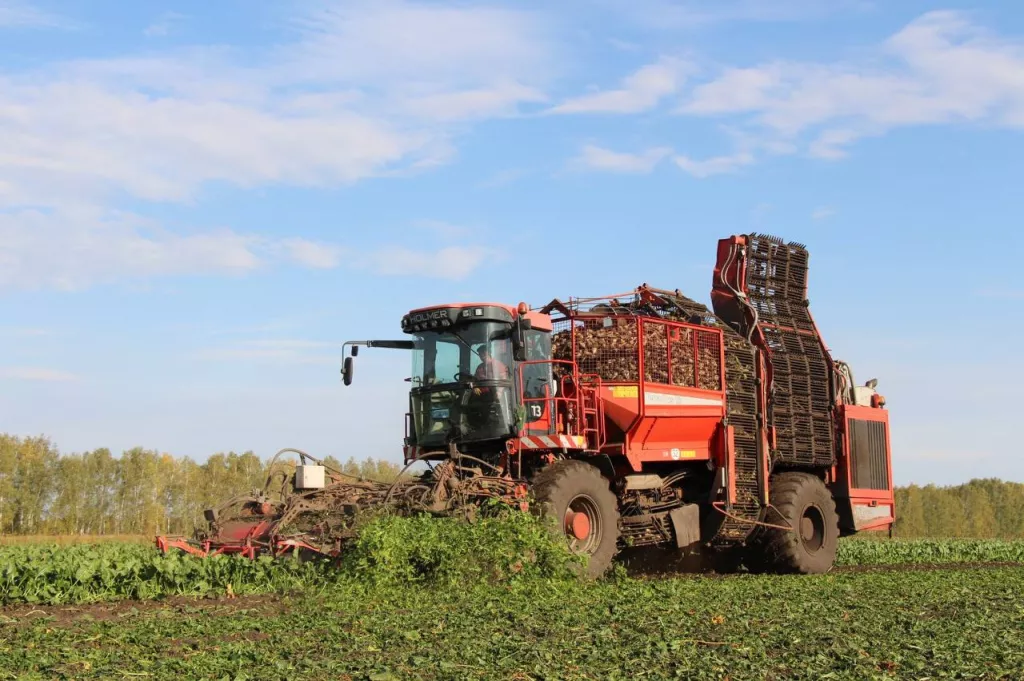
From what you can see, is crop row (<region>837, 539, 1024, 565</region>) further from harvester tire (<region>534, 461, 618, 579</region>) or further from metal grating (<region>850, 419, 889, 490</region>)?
harvester tire (<region>534, 461, 618, 579</region>)

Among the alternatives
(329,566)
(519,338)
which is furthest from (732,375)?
(329,566)

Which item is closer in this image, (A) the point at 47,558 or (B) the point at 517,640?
(B) the point at 517,640

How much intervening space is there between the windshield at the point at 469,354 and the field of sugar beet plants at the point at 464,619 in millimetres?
2435

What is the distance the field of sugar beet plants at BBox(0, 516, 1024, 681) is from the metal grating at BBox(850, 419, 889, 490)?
420cm

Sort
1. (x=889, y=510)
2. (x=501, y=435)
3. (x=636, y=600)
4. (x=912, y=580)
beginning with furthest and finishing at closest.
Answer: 1. (x=889, y=510)
2. (x=912, y=580)
3. (x=501, y=435)
4. (x=636, y=600)

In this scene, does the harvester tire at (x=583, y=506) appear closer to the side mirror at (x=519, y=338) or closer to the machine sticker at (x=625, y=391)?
the machine sticker at (x=625, y=391)

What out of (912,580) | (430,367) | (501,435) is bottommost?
(912,580)

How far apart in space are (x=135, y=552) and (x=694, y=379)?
7976 mm

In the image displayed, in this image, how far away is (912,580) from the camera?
14.5 metres

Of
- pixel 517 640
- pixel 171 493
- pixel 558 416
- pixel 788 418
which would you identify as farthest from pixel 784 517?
pixel 171 493

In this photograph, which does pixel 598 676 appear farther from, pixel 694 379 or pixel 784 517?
pixel 784 517

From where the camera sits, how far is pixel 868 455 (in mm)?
19000

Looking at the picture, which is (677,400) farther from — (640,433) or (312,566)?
(312,566)

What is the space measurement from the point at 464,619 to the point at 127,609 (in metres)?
3.33
